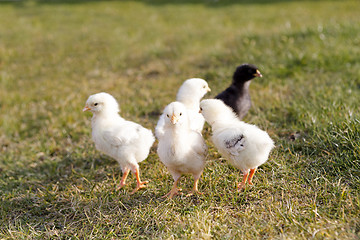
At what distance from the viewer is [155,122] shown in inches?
206

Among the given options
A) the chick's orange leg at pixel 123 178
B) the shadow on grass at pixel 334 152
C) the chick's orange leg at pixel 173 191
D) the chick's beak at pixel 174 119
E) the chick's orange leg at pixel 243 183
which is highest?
the chick's beak at pixel 174 119

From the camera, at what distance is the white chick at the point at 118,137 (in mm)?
3816

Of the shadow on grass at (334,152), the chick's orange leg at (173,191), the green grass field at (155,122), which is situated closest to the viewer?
the green grass field at (155,122)

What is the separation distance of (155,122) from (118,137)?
1.46 meters

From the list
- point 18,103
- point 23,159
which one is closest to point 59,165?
point 23,159

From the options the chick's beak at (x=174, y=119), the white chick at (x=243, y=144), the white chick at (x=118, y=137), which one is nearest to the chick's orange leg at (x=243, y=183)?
the white chick at (x=243, y=144)

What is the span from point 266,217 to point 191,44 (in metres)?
6.52

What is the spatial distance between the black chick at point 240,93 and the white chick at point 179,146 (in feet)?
4.34

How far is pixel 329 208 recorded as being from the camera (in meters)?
2.98

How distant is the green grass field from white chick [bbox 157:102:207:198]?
0.95 ft

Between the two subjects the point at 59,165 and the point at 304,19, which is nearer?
the point at 59,165

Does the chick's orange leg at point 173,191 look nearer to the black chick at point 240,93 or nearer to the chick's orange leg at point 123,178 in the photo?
the chick's orange leg at point 123,178

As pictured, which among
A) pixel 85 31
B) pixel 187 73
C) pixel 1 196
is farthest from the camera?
pixel 85 31

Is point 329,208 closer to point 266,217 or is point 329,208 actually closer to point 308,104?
point 266,217
